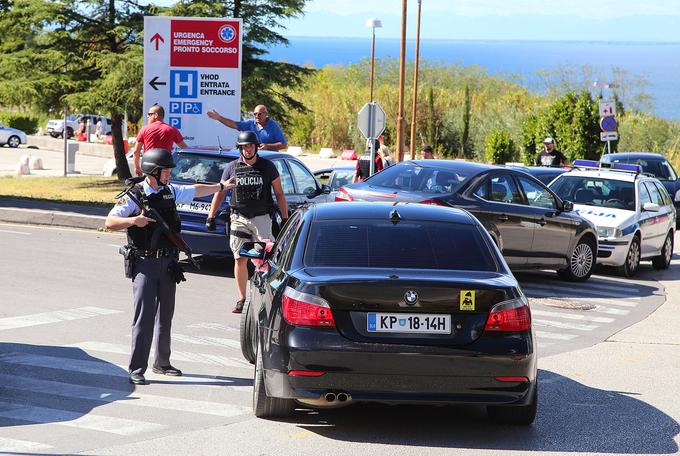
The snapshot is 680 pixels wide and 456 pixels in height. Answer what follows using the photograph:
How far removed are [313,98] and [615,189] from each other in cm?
3614

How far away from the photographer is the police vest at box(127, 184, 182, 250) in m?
8.34

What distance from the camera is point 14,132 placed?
5222 centimetres

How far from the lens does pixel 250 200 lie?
11.5 m

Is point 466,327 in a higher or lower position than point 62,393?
higher

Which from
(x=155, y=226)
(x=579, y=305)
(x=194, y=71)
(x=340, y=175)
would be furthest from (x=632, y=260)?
(x=155, y=226)

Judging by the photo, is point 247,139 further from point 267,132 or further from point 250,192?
point 267,132

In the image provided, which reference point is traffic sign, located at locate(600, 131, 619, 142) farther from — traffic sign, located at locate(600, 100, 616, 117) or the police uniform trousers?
the police uniform trousers

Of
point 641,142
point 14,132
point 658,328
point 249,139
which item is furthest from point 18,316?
point 14,132

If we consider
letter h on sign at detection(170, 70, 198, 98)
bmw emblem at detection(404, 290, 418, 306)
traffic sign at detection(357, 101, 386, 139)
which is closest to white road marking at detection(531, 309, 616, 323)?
bmw emblem at detection(404, 290, 418, 306)

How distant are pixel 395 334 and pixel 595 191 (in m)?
12.9

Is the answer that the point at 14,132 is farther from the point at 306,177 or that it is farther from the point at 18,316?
the point at 18,316

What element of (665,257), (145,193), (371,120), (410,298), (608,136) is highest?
(371,120)

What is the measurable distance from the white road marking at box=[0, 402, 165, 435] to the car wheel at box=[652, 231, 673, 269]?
1359 centimetres

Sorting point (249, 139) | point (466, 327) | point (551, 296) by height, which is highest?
point (249, 139)
